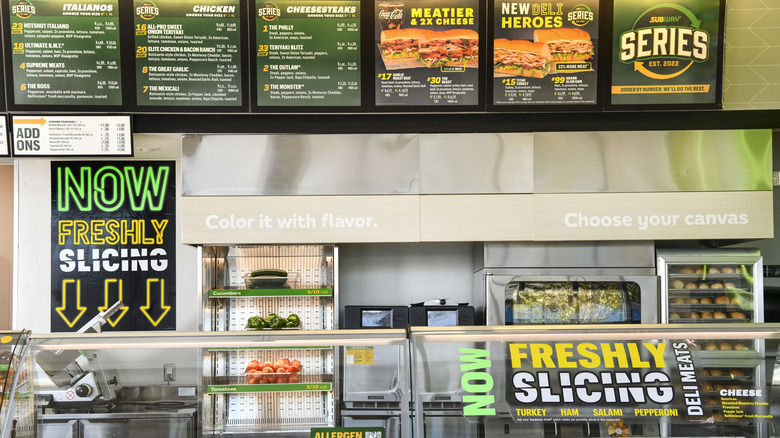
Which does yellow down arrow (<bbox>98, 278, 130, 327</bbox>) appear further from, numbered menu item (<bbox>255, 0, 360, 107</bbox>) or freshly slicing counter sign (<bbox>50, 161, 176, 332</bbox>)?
numbered menu item (<bbox>255, 0, 360, 107</bbox>)

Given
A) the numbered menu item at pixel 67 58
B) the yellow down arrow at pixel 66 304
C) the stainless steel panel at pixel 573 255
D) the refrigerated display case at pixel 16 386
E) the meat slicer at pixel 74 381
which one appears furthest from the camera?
the yellow down arrow at pixel 66 304

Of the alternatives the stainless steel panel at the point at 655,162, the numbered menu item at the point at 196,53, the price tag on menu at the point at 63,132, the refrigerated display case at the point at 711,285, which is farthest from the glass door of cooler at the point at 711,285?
the price tag on menu at the point at 63,132

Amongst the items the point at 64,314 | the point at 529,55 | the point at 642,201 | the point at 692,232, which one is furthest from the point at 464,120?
the point at 64,314

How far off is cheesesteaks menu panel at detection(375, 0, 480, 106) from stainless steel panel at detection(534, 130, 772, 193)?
0.61 meters

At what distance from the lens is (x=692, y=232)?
15.1 feet

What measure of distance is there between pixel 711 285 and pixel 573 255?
3.00ft

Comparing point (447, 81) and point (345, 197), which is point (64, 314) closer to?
point (345, 197)

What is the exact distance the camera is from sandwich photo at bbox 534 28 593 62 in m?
4.65

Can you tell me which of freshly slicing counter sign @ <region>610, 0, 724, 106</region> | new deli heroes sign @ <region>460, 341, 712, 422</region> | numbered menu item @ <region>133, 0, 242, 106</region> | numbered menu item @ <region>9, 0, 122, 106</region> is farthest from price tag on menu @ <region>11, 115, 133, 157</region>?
freshly slicing counter sign @ <region>610, 0, 724, 106</region>

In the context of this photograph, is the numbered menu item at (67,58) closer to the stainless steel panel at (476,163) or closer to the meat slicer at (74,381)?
the stainless steel panel at (476,163)

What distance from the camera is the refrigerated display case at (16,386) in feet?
8.05

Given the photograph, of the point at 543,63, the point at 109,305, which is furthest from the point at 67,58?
the point at 543,63

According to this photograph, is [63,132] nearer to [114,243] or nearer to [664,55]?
[114,243]

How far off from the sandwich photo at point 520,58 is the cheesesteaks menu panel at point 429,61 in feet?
0.47
